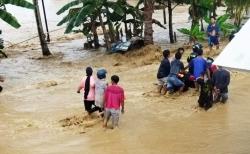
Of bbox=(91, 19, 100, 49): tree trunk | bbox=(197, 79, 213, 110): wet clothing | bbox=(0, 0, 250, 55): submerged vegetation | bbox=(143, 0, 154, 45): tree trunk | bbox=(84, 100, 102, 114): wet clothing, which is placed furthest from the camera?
bbox=(91, 19, 100, 49): tree trunk

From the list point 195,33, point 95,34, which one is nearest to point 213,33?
point 195,33

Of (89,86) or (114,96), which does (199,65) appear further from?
(89,86)

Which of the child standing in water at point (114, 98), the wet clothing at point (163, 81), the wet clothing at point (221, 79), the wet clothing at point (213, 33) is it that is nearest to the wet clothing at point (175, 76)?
the wet clothing at point (163, 81)

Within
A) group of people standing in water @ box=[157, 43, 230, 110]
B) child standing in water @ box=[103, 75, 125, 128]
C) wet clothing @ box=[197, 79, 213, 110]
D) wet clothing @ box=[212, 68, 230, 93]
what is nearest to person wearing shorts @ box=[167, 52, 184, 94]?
group of people standing in water @ box=[157, 43, 230, 110]

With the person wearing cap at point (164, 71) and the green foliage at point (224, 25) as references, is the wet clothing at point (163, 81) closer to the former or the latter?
the person wearing cap at point (164, 71)

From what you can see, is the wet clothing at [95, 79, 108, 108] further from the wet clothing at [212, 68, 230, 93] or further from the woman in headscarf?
the wet clothing at [212, 68, 230, 93]

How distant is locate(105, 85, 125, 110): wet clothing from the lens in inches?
406

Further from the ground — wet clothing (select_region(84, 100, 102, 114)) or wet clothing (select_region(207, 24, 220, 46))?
wet clothing (select_region(207, 24, 220, 46))

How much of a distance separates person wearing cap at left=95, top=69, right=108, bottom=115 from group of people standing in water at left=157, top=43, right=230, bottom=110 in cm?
216

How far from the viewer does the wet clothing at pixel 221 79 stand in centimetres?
1128

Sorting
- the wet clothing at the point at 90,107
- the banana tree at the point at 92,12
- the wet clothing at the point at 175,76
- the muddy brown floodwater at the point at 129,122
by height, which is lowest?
the muddy brown floodwater at the point at 129,122

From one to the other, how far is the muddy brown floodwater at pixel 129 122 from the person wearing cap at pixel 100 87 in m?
0.53

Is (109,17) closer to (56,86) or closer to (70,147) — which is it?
(56,86)

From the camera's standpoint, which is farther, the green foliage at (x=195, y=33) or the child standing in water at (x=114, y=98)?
the green foliage at (x=195, y=33)
